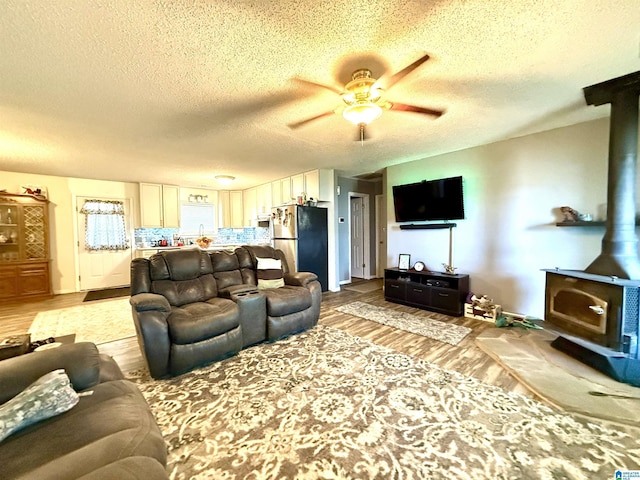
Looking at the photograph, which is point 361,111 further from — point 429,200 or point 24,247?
point 24,247

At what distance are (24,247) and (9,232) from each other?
15.4 inches

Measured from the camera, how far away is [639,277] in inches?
85.3

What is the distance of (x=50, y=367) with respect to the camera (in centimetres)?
124

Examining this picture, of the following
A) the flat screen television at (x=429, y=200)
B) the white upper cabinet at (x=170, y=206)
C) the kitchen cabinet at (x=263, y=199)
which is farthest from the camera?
the kitchen cabinet at (x=263, y=199)

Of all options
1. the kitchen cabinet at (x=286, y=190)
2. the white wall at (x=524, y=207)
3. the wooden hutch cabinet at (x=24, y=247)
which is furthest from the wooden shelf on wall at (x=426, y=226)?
the wooden hutch cabinet at (x=24, y=247)

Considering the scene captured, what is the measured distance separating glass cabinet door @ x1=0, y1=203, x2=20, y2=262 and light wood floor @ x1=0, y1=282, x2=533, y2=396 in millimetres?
1024

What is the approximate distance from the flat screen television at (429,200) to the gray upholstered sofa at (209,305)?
2.19m

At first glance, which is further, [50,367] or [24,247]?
[24,247]

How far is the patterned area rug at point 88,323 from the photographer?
3.12 m

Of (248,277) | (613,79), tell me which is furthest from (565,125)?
→ (248,277)

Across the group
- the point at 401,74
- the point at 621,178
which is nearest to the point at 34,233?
the point at 401,74

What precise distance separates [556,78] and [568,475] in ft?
9.06

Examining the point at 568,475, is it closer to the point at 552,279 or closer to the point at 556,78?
the point at 552,279

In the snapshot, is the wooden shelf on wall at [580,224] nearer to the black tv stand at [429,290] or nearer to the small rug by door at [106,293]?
the black tv stand at [429,290]
